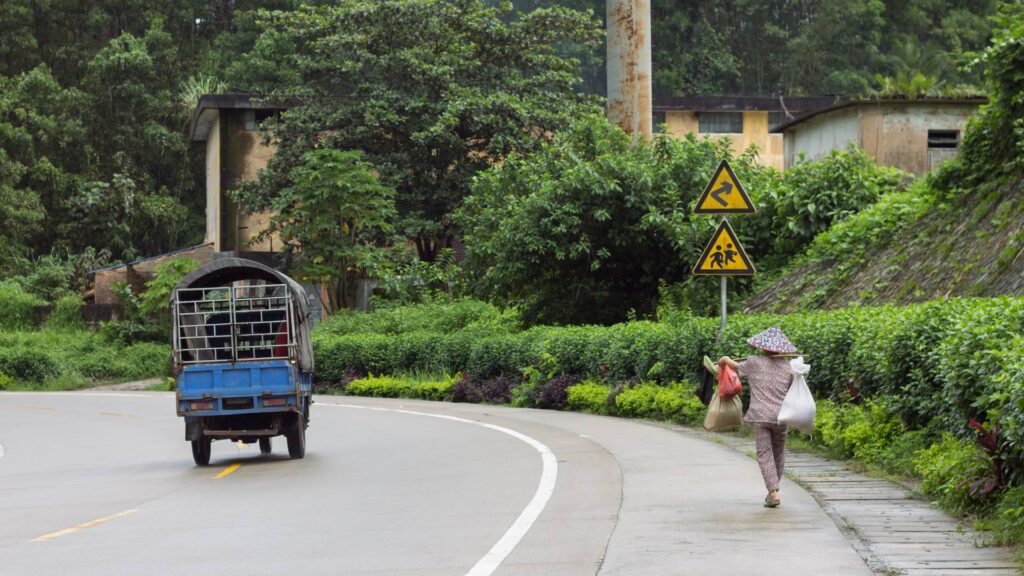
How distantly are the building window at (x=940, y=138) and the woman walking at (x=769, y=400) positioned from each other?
2492 cm

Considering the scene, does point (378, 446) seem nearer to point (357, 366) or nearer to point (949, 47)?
point (357, 366)

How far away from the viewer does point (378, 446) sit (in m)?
20.1

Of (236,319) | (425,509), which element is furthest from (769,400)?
(236,319)

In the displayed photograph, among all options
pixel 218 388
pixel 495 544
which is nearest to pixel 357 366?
pixel 218 388

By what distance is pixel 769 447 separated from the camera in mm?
11562

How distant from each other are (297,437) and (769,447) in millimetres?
8719

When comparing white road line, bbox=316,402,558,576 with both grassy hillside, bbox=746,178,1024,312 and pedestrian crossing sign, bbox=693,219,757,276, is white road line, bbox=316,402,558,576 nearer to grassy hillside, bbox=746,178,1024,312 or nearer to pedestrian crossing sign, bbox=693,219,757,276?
pedestrian crossing sign, bbox=693,219,757,276

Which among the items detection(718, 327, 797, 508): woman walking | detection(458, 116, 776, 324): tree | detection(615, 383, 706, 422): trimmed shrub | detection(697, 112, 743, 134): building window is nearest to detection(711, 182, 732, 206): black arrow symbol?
detection(615, 383, 706, 422): trimmed shrub

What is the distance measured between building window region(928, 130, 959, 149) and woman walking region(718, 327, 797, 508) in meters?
24.9

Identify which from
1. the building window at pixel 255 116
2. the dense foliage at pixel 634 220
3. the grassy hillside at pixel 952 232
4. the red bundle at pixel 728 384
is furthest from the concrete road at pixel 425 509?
the building window at pixel 255 116

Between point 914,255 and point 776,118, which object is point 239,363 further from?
point 776,118

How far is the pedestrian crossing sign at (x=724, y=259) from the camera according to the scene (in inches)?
763

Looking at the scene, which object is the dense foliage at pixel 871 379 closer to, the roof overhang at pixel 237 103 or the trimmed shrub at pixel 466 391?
the trimmed shrub at pixel 466 391

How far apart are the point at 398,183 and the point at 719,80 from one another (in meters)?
28.1
